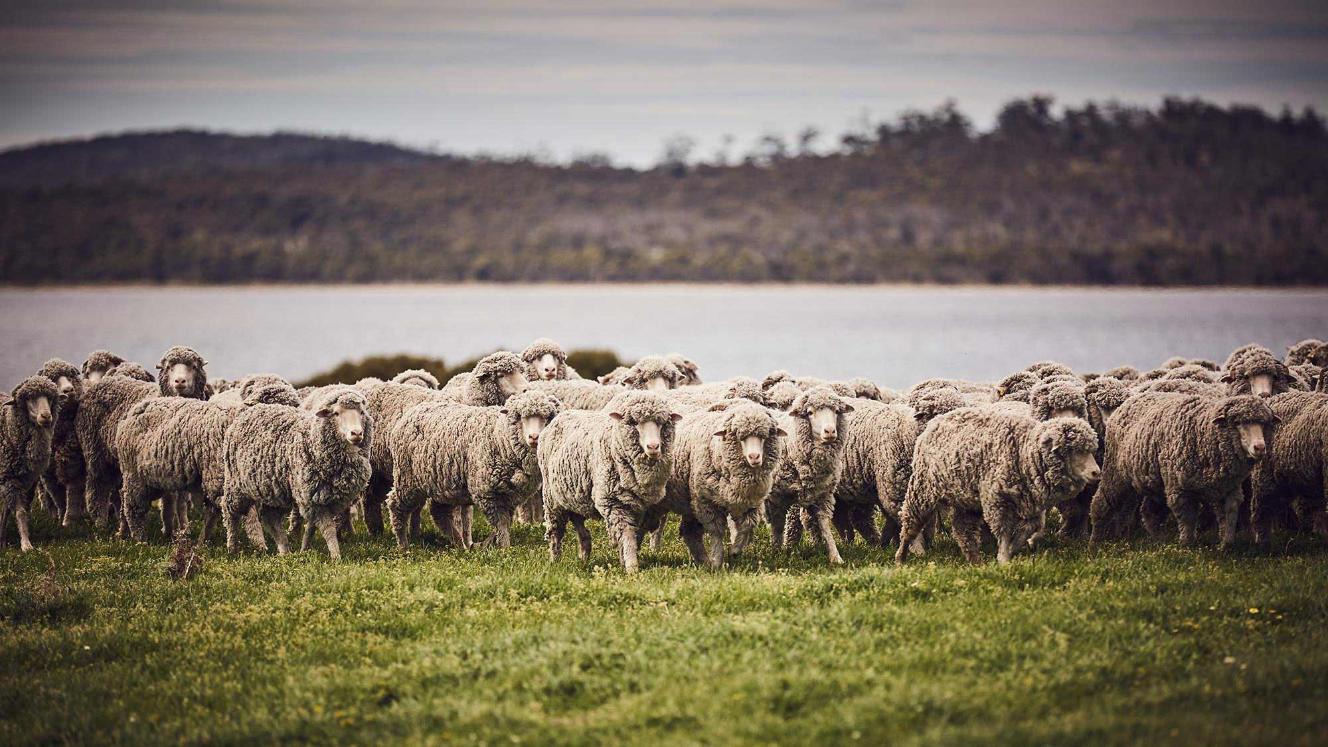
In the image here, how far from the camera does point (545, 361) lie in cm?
1902

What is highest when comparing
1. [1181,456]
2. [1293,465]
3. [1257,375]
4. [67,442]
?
[1257,375]

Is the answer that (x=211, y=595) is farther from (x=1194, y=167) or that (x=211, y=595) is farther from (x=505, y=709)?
(x=1194, y=167)

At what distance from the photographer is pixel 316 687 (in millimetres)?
9766

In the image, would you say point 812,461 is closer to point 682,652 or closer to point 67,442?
point 682,652

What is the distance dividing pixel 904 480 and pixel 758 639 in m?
4.43

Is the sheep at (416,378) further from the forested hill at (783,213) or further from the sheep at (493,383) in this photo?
the forested hill at (783,213)

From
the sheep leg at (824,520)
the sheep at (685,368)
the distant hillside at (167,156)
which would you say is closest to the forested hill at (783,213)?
the distant hillside at (167,156)

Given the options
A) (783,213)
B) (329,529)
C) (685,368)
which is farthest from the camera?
(783,213)

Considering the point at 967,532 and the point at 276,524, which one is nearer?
the point at 967,532

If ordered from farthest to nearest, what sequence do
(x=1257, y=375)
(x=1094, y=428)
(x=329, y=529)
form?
(x=1257, y=375)
(x=1094, y=428)
(x=329, y=529)

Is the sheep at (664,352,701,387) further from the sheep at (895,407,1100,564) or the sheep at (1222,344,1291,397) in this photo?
the sheep at (1222,344,1291,397)

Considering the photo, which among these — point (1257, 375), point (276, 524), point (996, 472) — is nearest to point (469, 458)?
point (276, 524)

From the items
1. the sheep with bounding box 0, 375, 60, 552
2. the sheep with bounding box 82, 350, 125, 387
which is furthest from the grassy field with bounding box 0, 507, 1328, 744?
the sheep with bounding box 82, 350, 125, 387

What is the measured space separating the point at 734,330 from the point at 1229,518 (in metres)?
97.0
